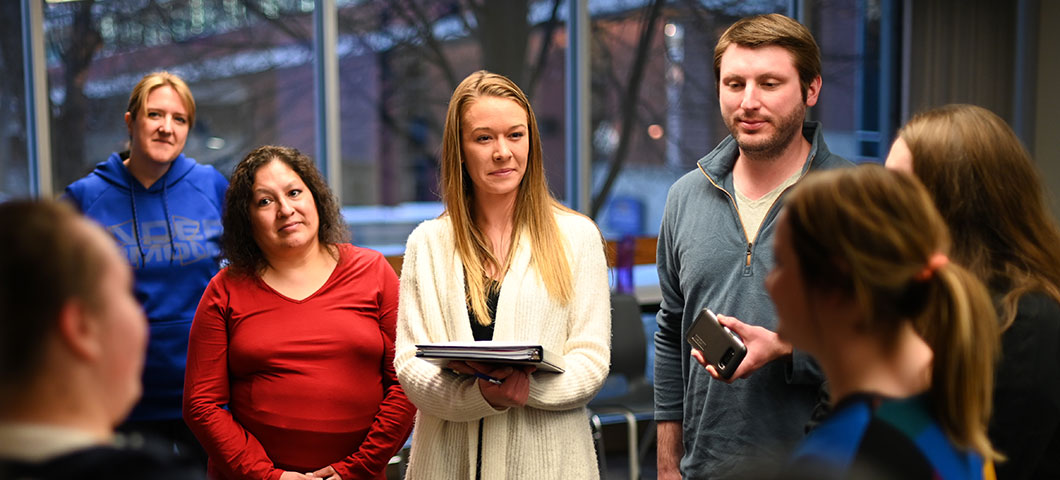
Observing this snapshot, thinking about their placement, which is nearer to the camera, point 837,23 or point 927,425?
point 927,425

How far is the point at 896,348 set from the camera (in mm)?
1174

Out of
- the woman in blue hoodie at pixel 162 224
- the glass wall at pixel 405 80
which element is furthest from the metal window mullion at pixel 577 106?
the woman in blue hoodie at pixel 162 224

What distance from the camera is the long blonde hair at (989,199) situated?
1.57 metres

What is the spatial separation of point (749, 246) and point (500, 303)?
59 centimetres

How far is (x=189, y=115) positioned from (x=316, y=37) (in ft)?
7.31

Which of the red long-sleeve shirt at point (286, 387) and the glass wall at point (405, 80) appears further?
the glass wall at point (405, 80)

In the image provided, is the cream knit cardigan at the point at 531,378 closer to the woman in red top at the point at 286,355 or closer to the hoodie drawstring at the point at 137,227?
the woman in red top at the point at 286,355

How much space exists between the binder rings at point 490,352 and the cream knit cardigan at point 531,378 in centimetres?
14

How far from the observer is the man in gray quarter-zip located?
204 centimetres

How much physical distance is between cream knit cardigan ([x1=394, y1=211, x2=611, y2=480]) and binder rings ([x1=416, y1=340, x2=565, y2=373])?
0.14m

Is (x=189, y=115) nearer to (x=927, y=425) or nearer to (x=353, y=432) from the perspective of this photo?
(x=353, y=432)

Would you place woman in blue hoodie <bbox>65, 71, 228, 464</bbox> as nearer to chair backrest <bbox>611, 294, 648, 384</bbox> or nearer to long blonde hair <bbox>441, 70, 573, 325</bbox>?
long blonde hair <bbox>441, 70, 573, 325</bbox>

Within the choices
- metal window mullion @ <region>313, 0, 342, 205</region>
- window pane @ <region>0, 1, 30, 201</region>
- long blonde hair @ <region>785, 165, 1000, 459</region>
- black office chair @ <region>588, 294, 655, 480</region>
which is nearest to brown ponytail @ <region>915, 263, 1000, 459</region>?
long blonde hair @ <region>785, 165, 1000, 459</region>

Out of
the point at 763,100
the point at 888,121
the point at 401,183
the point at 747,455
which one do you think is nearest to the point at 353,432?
the point at 747,455
